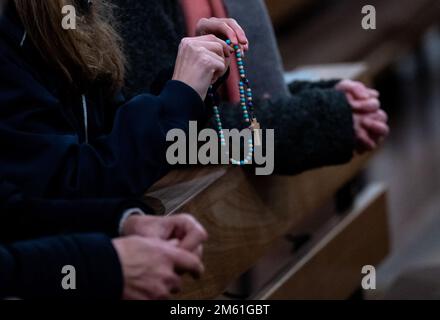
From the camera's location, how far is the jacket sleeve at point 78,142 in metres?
0.58

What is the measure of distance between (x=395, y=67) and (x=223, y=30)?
248cm

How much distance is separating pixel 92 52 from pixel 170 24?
4.7 inches

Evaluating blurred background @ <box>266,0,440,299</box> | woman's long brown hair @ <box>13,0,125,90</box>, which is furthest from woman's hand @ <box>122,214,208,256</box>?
blurred background @ <box>266,0,440,299</box>

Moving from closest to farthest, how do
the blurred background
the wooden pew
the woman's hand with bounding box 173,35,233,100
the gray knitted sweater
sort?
the woman's hand with bounding box 173,35,233,100
the gray knitted sweater
the blurred background
the wooden pew

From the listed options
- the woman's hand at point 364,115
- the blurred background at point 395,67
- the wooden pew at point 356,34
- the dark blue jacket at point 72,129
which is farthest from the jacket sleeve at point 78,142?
the wooden pew at point 356,34

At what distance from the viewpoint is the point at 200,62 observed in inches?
25.4

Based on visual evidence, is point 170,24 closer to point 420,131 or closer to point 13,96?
point 13,96

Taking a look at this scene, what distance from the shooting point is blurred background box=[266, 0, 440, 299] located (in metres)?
2.29

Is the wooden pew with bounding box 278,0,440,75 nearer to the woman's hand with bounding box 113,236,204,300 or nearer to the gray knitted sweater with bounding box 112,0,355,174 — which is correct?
the gray knitted sweater with bounding box 112,0,355,174

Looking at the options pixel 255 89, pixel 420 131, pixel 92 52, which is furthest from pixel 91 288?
pixel 420 131

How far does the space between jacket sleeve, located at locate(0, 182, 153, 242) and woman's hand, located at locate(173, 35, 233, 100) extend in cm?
11

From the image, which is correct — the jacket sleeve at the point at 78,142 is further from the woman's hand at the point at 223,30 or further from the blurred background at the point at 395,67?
the blurred background at the point at 395,67

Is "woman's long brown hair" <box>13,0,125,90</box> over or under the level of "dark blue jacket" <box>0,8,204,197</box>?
over

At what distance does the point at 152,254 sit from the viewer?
55 cm
